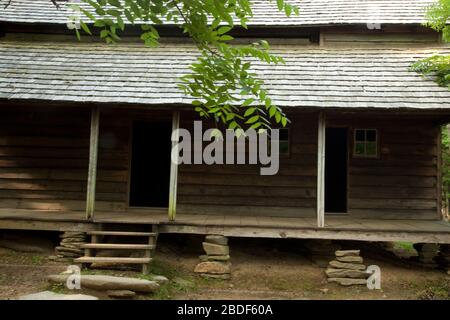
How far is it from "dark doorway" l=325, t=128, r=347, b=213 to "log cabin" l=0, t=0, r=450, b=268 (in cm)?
3

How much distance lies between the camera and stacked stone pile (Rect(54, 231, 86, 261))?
24.2ft

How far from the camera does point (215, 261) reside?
7.14 meters

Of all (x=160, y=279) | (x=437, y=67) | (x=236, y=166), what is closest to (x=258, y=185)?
(x=236, y=166)

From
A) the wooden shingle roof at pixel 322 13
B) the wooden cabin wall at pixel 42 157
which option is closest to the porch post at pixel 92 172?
the wooden cabin wall at pixel 42 157

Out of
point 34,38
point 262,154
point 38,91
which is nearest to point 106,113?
point 38,91

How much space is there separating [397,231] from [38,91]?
7530 mm

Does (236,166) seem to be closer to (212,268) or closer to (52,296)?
(212,268)

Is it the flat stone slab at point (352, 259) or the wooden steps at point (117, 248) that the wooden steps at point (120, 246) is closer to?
the wooden steps at point (117, 248)

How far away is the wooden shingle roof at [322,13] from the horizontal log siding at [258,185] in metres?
2.60

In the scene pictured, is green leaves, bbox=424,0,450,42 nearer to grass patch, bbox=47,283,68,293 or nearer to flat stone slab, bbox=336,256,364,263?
flat stone slab, bbox=336,256,364,263

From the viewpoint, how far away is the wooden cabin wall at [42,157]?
9.06 m

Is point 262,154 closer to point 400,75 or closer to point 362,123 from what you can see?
point 362,123

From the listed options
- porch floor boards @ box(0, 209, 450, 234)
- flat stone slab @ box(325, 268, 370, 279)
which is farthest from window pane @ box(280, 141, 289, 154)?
flat stone slab @ box(325, 268, 370, 279)

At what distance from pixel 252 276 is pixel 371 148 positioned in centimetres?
437
